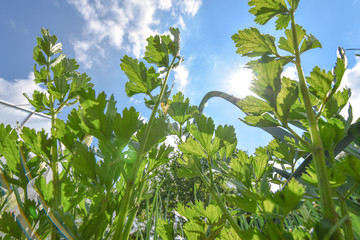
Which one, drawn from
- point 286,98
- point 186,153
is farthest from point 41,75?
point 286,98

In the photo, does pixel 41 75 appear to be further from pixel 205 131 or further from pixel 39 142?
pixel 205 131

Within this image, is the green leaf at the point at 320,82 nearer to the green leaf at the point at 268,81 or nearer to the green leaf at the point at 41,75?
the green leaf at the point at 268,81

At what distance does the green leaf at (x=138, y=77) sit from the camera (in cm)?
30

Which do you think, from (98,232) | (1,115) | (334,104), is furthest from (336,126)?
(1,115)

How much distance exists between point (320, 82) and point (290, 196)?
0.14 m

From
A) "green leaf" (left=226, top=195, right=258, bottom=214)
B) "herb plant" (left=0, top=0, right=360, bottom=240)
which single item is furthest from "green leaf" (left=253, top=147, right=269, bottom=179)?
"green leaf" (left=226, top=195, right=258, bottom=214)

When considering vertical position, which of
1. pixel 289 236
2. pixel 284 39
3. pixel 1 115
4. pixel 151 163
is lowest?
pixel 289 236

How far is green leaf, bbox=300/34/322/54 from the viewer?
27cm

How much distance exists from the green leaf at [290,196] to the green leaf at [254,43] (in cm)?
17

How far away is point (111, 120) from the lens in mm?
231

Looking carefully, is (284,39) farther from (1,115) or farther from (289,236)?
(1,115)

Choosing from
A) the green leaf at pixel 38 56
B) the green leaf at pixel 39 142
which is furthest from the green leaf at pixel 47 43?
the green leaf at pixel 39 142

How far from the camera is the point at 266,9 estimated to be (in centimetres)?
29

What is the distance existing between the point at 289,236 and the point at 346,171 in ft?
0.25
